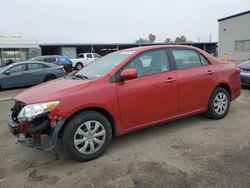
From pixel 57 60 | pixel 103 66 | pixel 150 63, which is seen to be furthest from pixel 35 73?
pixel 150 63

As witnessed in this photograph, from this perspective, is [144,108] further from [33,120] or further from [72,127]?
[33,120]

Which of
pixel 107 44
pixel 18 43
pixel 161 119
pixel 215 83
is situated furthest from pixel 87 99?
pixel 107 44

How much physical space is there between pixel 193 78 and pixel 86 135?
2.26 m

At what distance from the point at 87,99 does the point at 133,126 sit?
3.05ft

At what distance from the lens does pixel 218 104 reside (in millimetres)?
5000

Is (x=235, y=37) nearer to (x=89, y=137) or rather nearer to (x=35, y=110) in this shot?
(x=89, y=137)

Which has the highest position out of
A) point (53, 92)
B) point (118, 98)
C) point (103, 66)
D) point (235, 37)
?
point (235, 37)

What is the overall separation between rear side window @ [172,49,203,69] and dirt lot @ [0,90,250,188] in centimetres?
120

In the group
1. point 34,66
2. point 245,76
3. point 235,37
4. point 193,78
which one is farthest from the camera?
point 235,37

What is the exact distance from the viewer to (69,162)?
11.6ft

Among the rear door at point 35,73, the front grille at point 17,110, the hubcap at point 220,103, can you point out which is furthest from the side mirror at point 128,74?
the rear door at point 35,73

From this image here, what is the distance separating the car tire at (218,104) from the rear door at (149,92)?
1010mm

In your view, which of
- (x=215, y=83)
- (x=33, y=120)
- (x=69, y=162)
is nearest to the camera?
(x=33, y=120)

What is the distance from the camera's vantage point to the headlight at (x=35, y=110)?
3203 mm
